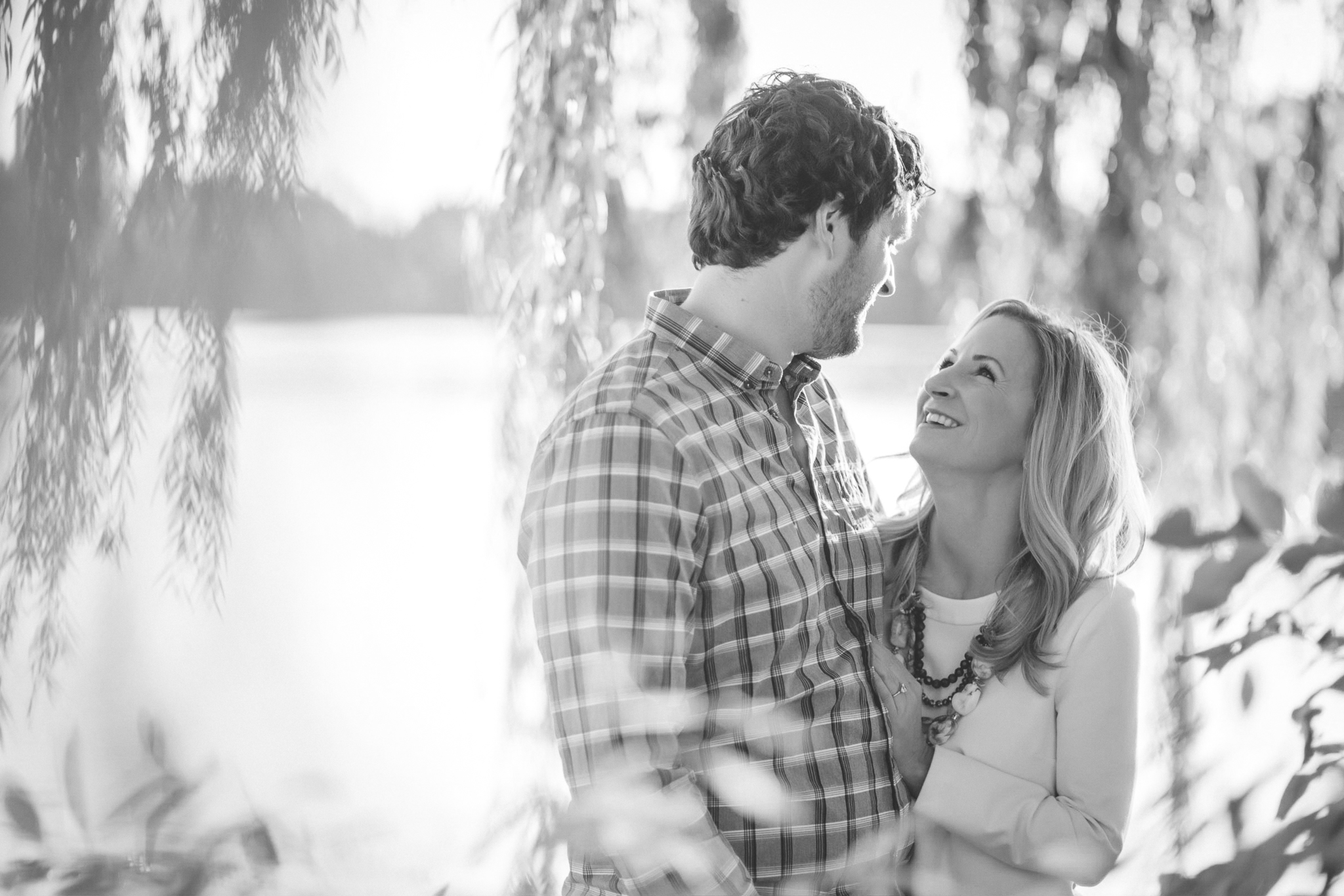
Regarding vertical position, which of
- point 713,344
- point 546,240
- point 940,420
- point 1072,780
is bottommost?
point 1072,780

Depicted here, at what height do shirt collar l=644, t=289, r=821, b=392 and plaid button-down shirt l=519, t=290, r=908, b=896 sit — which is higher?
shirt collar l=644, t=289, r=821, b=392

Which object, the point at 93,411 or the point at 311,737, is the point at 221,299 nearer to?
the point at 93,411

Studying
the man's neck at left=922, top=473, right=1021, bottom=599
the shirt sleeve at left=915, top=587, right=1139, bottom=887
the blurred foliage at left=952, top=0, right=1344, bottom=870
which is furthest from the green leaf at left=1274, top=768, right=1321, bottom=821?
the blurred foliage at left=952, top=0, right=1344, bottom=870

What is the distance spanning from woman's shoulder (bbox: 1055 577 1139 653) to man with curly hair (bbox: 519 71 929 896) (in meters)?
0.26

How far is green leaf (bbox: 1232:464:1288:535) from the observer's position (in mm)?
745

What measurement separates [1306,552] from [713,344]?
2.35 ft

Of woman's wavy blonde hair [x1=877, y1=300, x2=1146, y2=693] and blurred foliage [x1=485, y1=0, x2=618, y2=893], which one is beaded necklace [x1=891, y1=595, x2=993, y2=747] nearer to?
woman's wavy blonde hair [x1=877, y1=300, x2=1146, y2=693]

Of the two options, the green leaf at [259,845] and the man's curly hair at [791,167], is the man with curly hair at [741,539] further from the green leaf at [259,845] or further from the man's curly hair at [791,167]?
the green leaf at [259,845]

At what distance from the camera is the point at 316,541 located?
1.25 meters

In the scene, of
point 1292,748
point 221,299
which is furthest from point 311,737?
point 1292,748

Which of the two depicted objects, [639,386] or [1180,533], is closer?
[1180,533]

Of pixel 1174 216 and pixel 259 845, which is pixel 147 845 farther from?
pixel 1174 216

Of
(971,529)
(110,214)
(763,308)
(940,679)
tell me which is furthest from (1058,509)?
(110,214)

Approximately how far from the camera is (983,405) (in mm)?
1643
